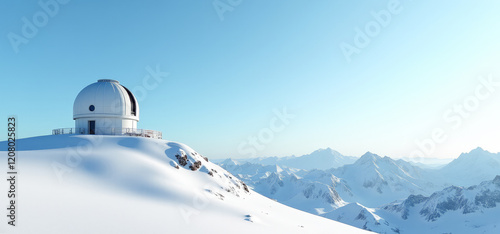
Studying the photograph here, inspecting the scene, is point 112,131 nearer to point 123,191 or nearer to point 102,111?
point 102,111

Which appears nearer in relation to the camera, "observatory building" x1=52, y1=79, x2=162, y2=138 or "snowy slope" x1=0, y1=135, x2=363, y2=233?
"snowy slope" x1=0, y1=135, x2=363, y2=233

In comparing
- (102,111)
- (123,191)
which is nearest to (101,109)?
(102,111)

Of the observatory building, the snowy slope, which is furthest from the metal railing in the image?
the snowy slope

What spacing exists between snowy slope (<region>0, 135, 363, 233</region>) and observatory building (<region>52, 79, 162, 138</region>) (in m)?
7.45

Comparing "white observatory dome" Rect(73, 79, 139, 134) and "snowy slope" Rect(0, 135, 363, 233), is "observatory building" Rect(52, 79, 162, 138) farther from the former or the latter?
"snowy slope" Rect(0, 135, 363, 233)

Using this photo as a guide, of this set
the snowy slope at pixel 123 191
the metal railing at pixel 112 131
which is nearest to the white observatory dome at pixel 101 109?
the metal railing at pixel 112 131

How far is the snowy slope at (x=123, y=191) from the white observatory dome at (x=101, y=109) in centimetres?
773

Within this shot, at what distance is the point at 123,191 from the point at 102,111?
22.2m

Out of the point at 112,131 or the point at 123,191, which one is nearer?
the point at 123,191

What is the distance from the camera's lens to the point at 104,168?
90.1 ft

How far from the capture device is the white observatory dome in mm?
42188

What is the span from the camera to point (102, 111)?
4206 centimetres

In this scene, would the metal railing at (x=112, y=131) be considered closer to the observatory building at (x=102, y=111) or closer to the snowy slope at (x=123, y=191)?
the observatory building at (x=102, y=111)

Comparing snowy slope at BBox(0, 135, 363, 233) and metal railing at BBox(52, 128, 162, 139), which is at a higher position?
metal railing at BBox(52, 128, 162, 139)
